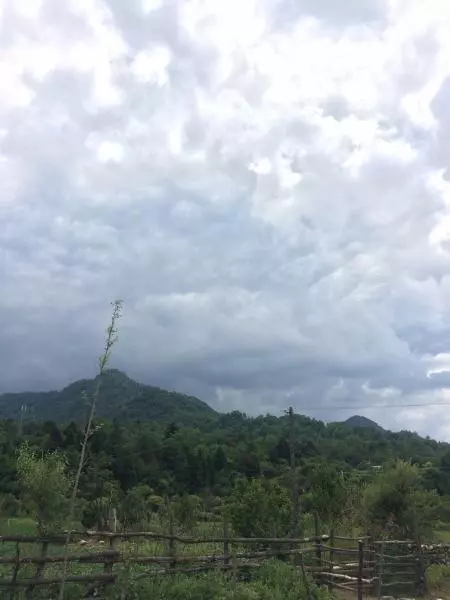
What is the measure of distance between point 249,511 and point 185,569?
19.1 feet

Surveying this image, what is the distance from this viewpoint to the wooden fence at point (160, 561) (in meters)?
9.38

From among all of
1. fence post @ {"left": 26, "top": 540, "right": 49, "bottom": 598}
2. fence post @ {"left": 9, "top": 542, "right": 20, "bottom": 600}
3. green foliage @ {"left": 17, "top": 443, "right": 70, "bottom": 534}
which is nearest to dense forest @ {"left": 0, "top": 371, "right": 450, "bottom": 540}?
green foliage @ {"left": 17, "top": 443, "right": 70, "bottom": 534}

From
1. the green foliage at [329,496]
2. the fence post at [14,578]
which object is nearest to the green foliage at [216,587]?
the fence post at [14,578]

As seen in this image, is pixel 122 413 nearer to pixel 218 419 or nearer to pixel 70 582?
pixel 218 419

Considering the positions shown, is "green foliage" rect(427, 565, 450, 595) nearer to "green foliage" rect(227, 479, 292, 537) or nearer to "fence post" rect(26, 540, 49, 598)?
"green foliage" rect(227, 479, 292, 537)

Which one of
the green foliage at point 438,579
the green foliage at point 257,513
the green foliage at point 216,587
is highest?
the green foliage at point 257,513

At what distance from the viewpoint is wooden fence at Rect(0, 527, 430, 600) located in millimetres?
9375

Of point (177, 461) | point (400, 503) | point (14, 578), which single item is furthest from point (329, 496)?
point (177, 461)

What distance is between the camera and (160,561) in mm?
11016

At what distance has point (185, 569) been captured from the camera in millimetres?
11445

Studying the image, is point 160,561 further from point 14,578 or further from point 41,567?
point 14,578

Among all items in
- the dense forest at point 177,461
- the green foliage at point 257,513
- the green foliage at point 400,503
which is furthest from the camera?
the dense forest at point 177,461

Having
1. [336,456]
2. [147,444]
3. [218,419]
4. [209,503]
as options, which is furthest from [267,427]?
[209,503]

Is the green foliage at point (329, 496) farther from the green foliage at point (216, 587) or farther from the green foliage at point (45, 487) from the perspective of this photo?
the green foliage at point (216, 587)
